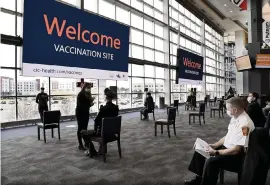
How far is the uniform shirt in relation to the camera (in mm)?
2301

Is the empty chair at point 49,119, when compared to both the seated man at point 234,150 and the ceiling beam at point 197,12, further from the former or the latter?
the ceiling beam at point 197,12

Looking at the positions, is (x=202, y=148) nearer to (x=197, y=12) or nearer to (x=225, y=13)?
(x=197, y=12)

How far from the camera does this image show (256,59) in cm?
1120

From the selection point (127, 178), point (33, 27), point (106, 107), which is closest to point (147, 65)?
point (33, 27)

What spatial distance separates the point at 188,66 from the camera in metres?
13.6

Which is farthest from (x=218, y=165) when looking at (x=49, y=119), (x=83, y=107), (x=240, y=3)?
(x=240, y=3)

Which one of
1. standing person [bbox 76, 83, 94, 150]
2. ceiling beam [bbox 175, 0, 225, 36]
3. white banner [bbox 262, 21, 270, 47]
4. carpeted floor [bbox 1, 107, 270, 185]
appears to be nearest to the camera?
carpeted floor [bbox 1, 107, 270, 185]

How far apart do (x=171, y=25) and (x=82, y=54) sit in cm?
1121

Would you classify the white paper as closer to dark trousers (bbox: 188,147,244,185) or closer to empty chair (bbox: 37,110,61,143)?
dark trousers (bbox: 188,147,244,185)

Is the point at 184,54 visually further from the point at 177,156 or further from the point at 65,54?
the point at 177,156

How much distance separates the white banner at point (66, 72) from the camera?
527 cm

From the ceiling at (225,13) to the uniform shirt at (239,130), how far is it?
16.6 meters

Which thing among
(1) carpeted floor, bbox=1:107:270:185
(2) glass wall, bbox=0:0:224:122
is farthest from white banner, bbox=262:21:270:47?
(1) carpeted floor, bbox=1:107:270:185

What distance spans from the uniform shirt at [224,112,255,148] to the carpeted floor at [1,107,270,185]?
0.81 meters
